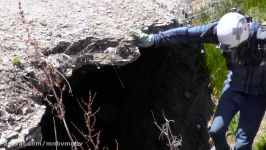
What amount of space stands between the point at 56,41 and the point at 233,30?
5.72 feet

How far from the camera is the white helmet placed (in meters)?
4.34

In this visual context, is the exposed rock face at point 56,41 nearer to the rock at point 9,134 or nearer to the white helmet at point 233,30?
the rock at point 9,134

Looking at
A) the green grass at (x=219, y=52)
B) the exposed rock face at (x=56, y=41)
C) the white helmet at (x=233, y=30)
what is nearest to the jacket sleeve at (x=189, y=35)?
the white helmet at (x=233, y=30)

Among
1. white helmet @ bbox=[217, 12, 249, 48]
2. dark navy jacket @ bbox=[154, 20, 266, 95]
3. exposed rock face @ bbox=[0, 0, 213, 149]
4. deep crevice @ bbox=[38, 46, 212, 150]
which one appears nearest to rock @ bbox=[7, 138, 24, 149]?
exposed rock face @ bbox=[0, 0, 213, 149]

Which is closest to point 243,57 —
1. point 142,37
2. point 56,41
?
point 142,37

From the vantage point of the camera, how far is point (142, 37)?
5211mm

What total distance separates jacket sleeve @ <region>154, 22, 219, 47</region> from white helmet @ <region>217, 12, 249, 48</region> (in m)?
0.22

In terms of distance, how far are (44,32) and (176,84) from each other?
1891 mm

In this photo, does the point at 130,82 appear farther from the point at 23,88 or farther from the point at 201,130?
the point at 23,88

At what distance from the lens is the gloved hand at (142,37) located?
518cm

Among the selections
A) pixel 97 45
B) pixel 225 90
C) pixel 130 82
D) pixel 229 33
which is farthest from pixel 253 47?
pixel 130 82

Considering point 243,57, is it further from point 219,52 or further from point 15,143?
point 15,143

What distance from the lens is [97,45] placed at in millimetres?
5148

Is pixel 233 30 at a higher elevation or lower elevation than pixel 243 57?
higher
